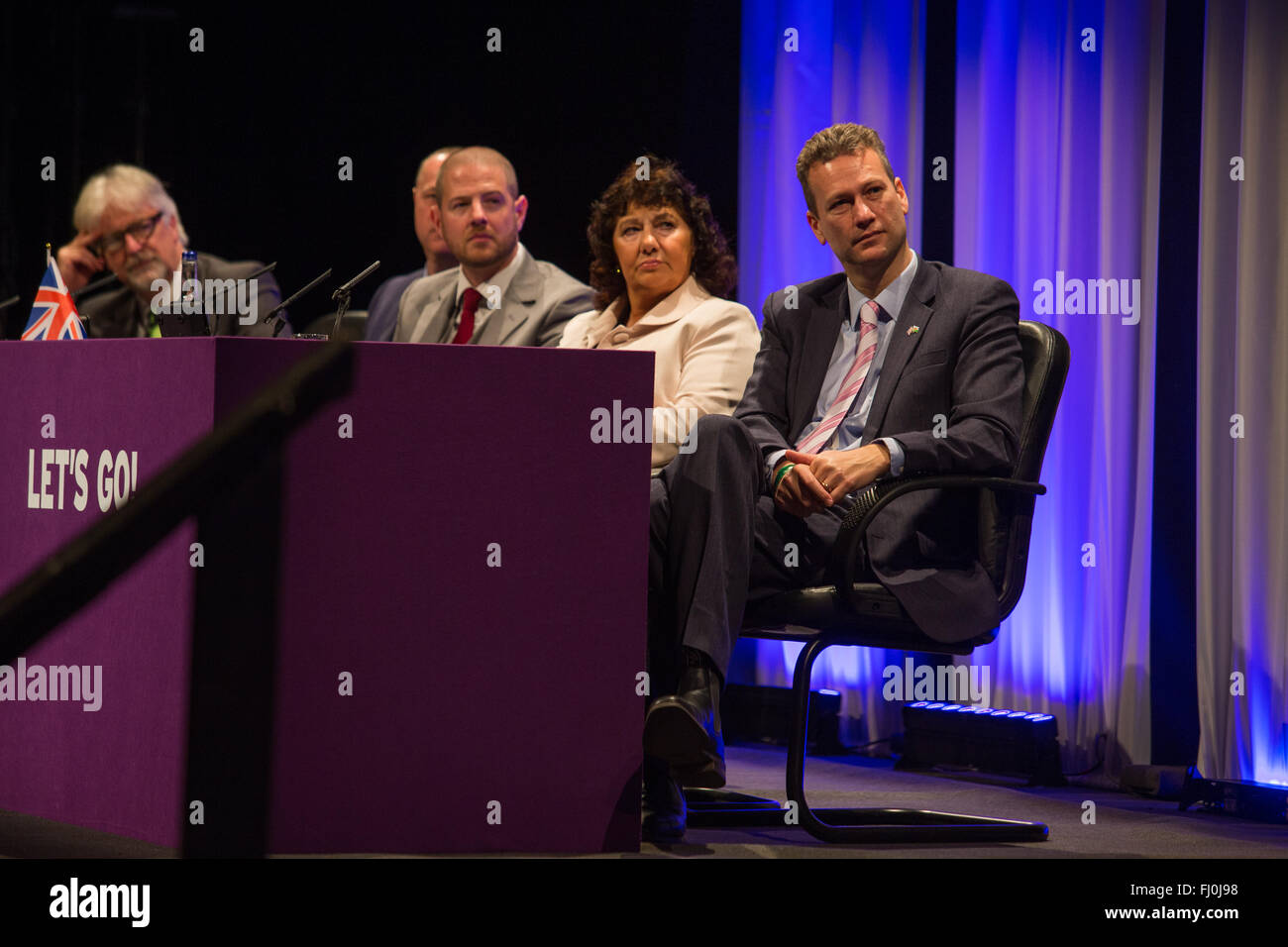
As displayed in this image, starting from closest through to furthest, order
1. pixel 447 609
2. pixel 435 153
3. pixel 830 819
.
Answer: pixel 447 609
pixel 830 819
pixel 435 153

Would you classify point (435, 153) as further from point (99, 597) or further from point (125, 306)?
point (99, 597)

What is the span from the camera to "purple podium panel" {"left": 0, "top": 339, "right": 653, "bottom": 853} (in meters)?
2.22

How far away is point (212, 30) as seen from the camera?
226 inches

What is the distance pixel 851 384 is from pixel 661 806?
1009 millimetres

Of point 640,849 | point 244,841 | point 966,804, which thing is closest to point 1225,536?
point 966,804

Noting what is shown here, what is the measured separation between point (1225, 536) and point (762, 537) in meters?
1.46

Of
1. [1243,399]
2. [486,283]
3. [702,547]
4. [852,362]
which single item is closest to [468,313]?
[486,283]

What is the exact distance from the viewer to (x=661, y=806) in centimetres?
259

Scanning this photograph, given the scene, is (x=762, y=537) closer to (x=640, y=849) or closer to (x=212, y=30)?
(x=640, y=849)

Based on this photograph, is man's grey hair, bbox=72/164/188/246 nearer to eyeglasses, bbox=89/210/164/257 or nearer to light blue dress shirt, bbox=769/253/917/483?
eyeglasses, bbox=89/210/164/257

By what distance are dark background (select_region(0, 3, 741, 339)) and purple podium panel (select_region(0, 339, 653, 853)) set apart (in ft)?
9.20

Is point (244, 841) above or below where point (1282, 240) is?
below

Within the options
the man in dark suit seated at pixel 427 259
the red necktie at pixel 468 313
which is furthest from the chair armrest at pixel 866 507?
the man in dark suit seated at pixel 427 259
